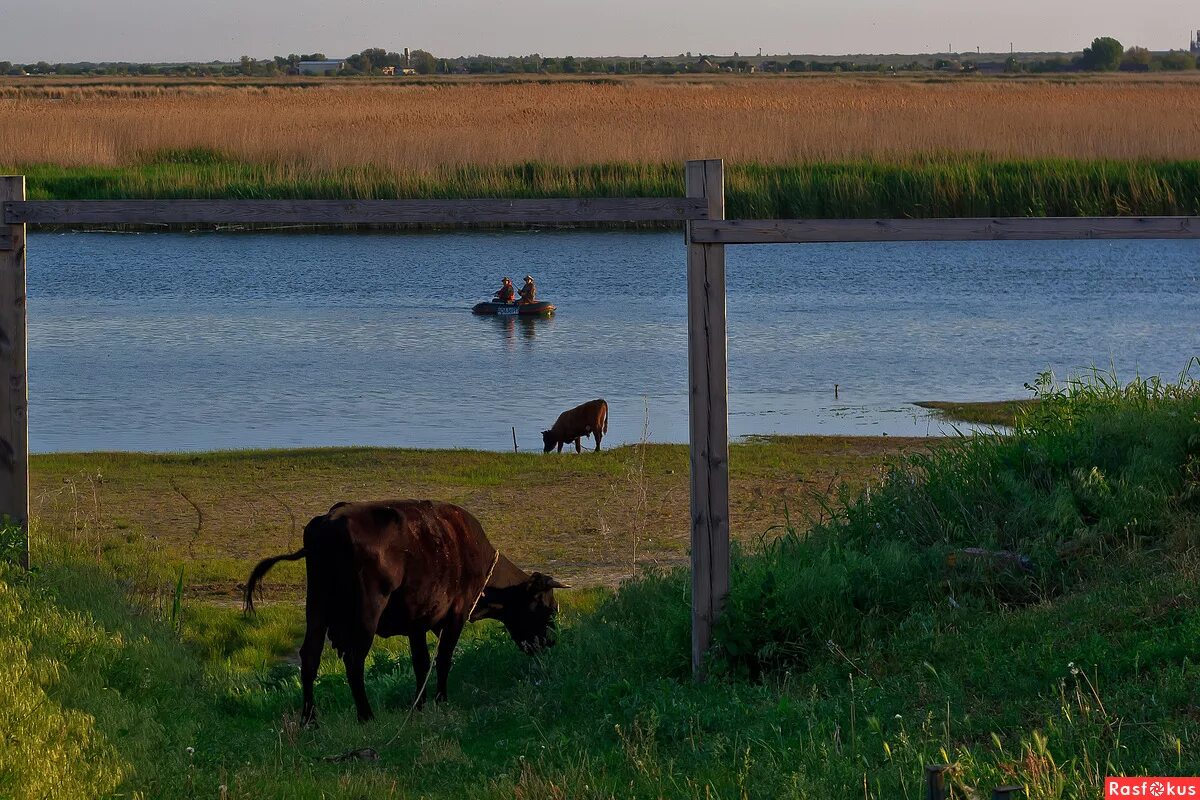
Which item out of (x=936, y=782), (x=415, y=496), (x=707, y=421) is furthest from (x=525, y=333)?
(x=936, y=782)

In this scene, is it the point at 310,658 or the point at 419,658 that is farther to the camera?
the point at 419,658

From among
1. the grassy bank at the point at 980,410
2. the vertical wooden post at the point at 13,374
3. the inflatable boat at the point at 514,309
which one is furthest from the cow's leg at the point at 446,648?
the inflatable boat at the point at 514,309

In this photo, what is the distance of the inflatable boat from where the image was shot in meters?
22.4

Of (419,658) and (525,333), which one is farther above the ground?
(525,333)

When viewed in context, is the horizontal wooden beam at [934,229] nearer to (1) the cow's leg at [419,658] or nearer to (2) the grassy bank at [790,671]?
(2) the grassy bank at [790,671]

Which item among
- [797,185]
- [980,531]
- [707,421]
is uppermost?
[797,185]

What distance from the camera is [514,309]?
22.8 metres

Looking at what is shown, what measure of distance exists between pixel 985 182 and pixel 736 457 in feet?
57.2

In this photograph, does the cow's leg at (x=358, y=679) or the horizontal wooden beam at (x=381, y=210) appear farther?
the horizontal wooden beam at (x=381, y=210)

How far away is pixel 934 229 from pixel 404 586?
3.09 m

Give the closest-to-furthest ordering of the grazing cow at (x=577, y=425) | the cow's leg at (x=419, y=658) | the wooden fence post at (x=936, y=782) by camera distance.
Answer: the wooden fence post at (x=936, y=782) < the cow's leg at (x=419, y=658) < the grazing cow at (x=577, y=425)

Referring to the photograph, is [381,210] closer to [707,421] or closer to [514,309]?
[707,421]

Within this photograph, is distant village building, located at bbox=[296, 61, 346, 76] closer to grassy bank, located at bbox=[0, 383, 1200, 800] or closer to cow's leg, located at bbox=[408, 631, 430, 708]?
grassy bank, located at bbox=[0, 383, 1200, 800]

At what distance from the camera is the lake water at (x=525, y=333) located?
16.9 meters
